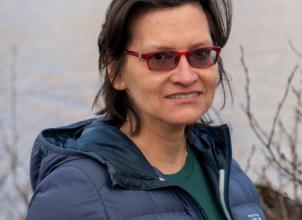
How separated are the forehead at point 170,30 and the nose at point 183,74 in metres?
0.04

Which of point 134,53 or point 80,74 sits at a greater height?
point 134,53

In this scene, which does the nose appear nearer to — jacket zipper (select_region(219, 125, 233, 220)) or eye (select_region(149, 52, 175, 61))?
eye (select_region(149, 52, 175, 61))

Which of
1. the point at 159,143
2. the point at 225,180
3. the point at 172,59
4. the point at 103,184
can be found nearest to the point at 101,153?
the point at 103,184

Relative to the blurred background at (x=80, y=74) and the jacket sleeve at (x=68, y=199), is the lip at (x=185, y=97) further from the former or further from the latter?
the blurred background at (x=80, y=74)

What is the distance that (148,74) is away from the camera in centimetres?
238

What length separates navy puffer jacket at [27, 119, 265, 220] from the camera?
221 cm

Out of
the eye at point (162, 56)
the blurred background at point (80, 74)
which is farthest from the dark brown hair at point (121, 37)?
the blurred background at point (80, 74)

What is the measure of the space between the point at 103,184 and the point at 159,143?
0.30 meters

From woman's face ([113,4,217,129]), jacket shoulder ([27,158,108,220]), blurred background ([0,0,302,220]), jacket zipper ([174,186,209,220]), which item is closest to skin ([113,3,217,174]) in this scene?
woman's face ([113,4,217,129])

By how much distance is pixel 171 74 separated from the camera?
7.73ft

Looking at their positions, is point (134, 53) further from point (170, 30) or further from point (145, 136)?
point (145, 136)

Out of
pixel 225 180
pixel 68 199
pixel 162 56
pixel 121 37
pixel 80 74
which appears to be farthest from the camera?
pixel 80 74

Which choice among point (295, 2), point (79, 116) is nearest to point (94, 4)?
point (295, 2)

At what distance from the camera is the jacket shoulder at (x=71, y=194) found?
2193 millimetres
